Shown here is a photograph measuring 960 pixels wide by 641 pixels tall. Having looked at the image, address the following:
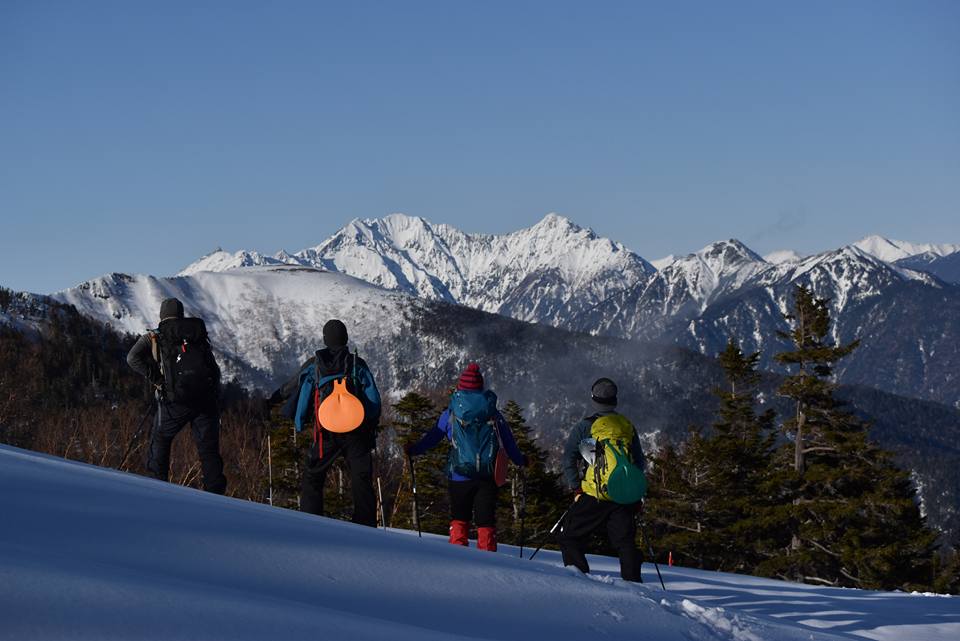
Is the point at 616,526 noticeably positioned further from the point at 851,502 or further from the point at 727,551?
the point at 727,551

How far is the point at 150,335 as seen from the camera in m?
9.21

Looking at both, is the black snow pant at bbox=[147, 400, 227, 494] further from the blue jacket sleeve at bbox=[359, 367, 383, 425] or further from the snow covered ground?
the snow covered ground

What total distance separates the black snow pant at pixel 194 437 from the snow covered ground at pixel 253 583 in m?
2.08

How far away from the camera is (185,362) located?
9117 millimetres

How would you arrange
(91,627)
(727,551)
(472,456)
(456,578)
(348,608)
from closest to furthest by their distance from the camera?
(91,627) < (348,608) < (456,578) < (472,456) < (727,551)

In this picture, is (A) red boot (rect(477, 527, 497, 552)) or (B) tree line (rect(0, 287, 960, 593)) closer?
(A) red boot (rect(477, 527, 497, 552))

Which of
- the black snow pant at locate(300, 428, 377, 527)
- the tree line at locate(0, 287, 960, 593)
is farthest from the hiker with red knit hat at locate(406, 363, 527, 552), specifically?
the tree line at locate(0, 287, 960, 593)

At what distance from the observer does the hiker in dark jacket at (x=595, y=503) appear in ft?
25.6

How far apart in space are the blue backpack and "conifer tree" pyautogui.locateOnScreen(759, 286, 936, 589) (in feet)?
66.3

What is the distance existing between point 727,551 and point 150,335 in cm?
2964

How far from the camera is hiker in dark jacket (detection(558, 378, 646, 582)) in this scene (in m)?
7.81

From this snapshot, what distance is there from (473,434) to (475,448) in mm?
133

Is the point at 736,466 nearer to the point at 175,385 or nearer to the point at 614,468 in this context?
the point at 614,468

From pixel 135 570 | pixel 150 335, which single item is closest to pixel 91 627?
pixel 135 570
